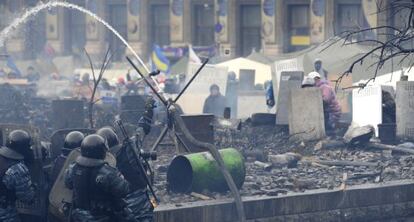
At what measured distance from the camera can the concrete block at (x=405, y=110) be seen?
18.1m

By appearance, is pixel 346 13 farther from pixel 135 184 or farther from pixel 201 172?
pixel 135 184

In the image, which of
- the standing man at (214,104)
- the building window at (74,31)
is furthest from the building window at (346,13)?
the standing man at (214,104)

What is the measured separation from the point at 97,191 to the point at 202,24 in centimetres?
3476

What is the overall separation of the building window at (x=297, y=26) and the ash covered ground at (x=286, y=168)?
22.2 m

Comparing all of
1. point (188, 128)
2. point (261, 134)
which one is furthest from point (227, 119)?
point (188, 128)

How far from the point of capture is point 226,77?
86.2 ft

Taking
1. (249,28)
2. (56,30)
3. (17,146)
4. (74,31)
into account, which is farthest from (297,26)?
(17,146)

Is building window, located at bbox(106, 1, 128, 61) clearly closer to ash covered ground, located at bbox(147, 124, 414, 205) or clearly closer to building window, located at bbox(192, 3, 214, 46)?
building window, located at bbox(192, 3, 214, 46)

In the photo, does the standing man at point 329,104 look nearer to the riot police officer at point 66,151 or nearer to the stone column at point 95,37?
the riot police officer at point 66,151

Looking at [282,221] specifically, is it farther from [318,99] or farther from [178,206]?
[318,99]

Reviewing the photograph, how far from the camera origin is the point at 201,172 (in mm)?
12789

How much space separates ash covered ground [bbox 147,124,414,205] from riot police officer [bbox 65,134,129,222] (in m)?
2.83

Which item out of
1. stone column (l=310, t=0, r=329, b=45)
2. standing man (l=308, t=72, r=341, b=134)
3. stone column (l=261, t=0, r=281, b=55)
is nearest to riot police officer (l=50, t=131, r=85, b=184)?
standing man (l=308, t=72, r=341, b=134)

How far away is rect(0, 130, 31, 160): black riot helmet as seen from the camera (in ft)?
32.0
